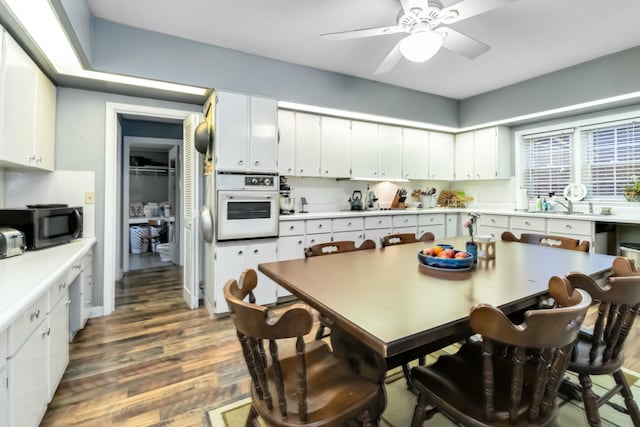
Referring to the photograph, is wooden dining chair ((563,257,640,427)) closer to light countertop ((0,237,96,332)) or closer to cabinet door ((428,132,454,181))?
light countertop ((0,237,96,332))

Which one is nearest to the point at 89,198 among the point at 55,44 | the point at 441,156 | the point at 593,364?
the point at 55,44

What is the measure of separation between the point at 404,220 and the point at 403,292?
10.7 ft

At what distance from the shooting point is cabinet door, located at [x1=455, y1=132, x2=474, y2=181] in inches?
201

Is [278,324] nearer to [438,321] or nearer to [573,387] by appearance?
[438,321]

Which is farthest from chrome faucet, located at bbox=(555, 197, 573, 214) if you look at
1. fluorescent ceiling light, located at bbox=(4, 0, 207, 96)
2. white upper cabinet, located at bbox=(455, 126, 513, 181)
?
fluorescent ceiling light, located at bbox=(4, 0, 207, 96)

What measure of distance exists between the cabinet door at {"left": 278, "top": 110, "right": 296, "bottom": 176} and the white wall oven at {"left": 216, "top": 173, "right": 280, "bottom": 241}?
48 cm

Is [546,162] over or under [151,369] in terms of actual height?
over

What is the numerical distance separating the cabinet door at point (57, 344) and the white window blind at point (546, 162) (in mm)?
5668

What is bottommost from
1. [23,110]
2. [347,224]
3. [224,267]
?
[224,267]

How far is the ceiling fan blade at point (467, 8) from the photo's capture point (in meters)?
1.80

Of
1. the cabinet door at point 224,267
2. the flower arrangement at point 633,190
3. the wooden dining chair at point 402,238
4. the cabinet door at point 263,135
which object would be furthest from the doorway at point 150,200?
the flower arrangement at point 633,190

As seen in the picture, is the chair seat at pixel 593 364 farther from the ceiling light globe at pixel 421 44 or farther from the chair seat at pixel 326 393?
the ceiling light globe at pixel 421 44

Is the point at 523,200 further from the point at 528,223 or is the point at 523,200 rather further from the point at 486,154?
the point at 486,154

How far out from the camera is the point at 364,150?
4.41 metres
